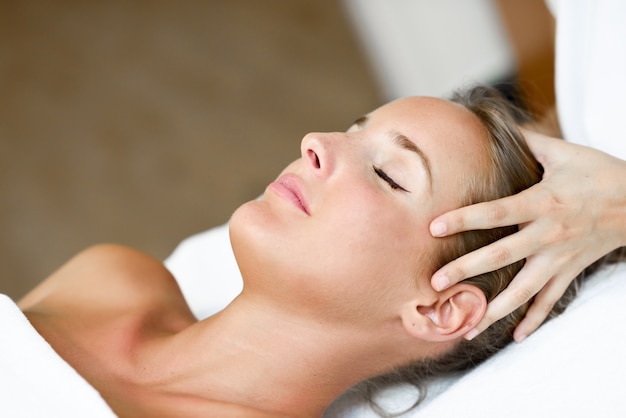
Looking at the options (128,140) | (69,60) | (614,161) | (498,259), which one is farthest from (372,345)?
(69,60)

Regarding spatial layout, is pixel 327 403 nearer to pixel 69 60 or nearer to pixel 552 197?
pixel 552 197

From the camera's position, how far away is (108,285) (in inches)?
63.4

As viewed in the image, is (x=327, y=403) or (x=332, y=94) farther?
(x=332, y=94)

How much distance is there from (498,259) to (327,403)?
420 mm

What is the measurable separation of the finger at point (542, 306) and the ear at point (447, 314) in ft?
0.44

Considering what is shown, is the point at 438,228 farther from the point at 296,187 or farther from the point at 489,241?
the point at 296,187

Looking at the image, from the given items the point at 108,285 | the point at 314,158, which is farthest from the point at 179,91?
the point at 314,158

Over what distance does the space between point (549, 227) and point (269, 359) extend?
0.53 m

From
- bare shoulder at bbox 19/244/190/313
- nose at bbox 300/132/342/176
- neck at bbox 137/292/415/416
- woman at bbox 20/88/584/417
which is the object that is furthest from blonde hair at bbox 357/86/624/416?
bare shoulder at bbox 19/244/190/313

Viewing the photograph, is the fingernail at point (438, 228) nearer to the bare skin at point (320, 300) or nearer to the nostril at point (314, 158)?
the bare skin at point (320, 300)

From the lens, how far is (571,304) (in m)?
1.48

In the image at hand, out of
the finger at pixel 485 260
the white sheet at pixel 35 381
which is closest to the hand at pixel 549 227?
the finger at pixel 485 260

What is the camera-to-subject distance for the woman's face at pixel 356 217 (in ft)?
4.18

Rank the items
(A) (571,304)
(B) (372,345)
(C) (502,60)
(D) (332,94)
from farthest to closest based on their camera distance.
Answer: (D) (332,94)
(C) (502,60)
(A) (571,304)
(B) (372,345)
